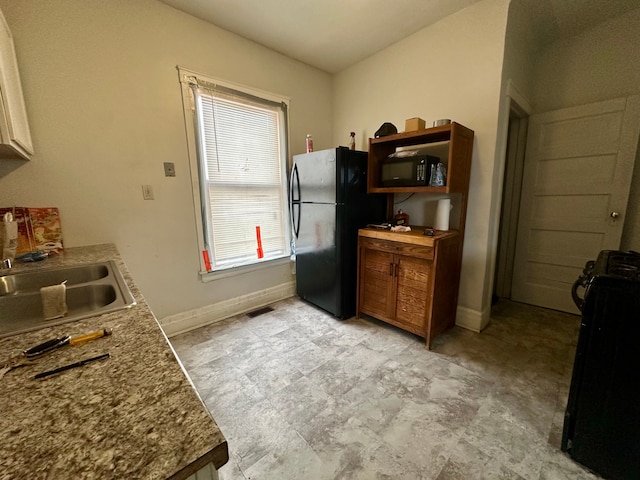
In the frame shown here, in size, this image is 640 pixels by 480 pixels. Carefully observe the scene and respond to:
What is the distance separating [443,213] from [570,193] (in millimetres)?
1393

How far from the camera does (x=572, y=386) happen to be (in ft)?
3.89

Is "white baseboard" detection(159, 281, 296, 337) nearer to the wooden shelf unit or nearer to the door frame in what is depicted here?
the wooden shelf unit

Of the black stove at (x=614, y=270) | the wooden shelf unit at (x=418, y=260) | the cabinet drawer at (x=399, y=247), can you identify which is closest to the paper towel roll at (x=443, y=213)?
the wooden shelf unit at (x=418, y=260)

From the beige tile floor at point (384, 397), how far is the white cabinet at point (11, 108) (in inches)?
64.5

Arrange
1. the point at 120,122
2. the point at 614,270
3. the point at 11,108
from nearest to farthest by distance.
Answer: the point at 614,270, the point at 11,108, the point at 120,122

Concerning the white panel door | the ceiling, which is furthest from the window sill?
the white panel door

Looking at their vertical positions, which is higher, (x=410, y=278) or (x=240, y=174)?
(x=240, y=174)

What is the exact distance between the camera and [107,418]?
19.1 inches

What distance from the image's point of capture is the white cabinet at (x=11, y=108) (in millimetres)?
1223

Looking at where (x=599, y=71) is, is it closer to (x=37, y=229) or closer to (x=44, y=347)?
(x=44, y=347)

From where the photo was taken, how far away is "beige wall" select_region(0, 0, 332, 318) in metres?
1.66

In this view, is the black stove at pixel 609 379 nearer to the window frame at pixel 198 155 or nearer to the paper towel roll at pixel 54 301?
the paper towel roll at pixel 54 301

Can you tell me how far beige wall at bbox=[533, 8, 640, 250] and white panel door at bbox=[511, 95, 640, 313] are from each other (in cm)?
13

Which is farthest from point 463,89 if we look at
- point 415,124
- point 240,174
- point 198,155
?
point 198,155
